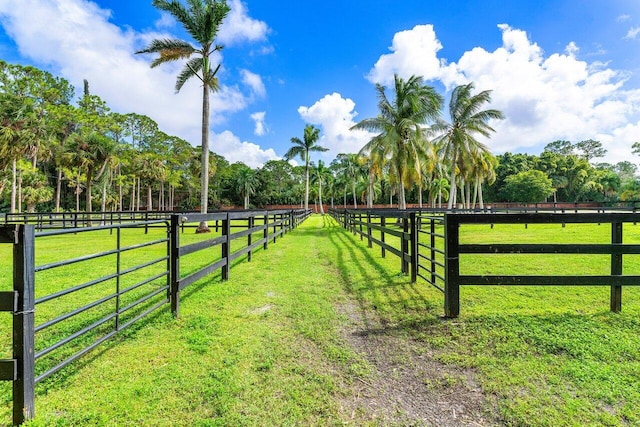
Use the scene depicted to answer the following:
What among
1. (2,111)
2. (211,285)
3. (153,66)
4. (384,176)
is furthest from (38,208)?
(211,285)

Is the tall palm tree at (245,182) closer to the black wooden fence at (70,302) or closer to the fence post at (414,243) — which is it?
the black wooden fence at (70,302)

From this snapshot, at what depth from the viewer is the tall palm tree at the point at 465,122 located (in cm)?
2050

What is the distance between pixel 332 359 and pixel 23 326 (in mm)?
2060

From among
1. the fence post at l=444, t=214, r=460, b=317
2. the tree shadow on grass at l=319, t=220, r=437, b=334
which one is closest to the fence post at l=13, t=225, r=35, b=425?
the tree shadow on grass at l=319, t=220, r=437, b=334

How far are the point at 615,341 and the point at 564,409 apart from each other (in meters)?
1.38

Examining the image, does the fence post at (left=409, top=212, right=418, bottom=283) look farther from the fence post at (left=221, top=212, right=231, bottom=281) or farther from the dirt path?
the fence post at (left=221, top=212, right=231, bottom=281)

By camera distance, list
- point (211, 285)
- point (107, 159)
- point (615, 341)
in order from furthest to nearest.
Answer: point (107, 159)
point (211, 285)
point (615, 341)

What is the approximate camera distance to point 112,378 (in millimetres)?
2199

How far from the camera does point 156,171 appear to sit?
35219mm

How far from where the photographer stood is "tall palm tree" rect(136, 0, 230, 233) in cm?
1309

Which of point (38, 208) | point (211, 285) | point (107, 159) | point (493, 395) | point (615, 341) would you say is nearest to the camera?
point (493, 395)

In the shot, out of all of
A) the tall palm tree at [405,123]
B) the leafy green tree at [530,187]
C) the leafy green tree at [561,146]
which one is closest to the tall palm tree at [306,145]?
the tall palm tree at [405,123]

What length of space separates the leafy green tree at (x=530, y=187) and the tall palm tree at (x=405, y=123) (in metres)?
35.2

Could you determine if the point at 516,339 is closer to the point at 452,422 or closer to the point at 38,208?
the point at 452,422
